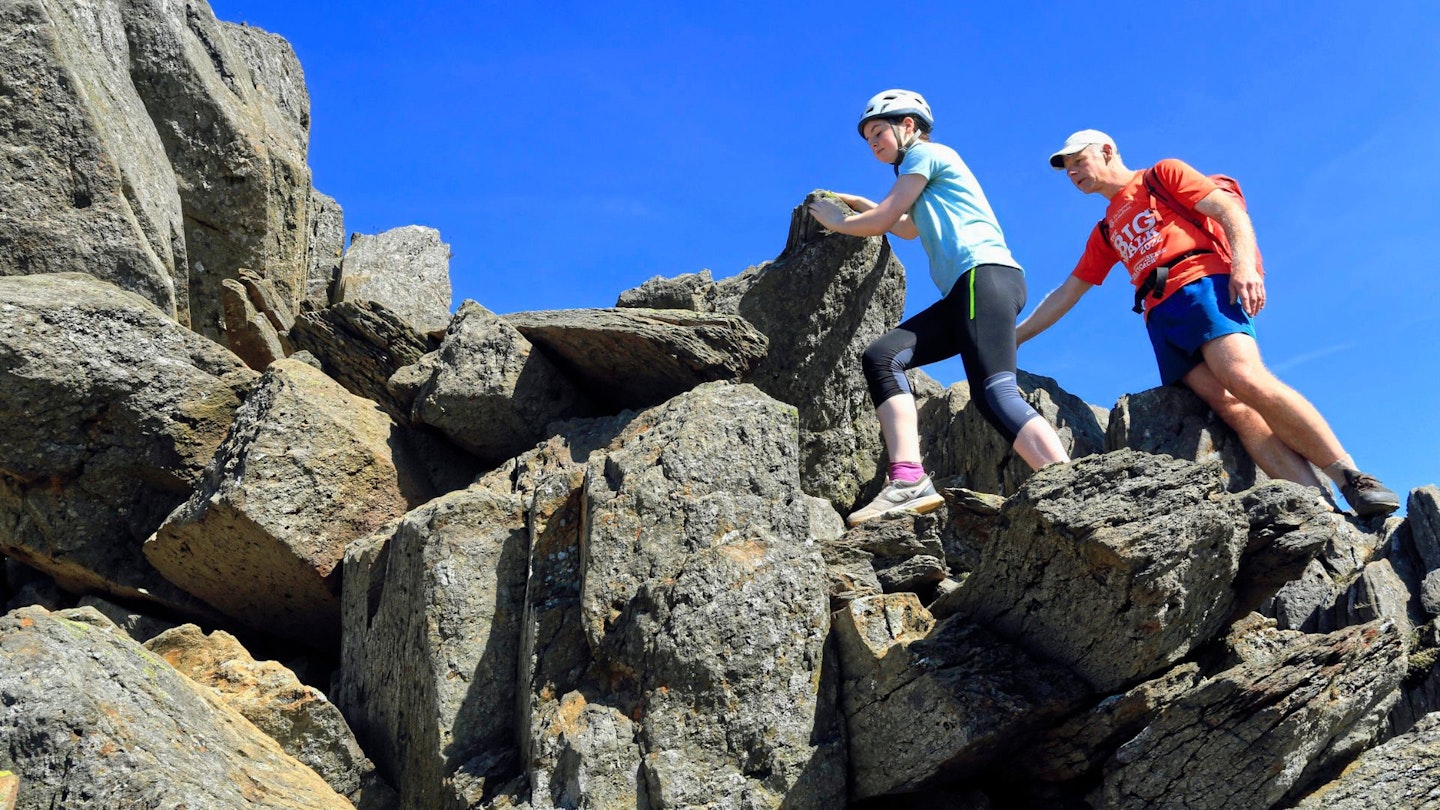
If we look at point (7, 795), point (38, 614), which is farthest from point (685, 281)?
point (7, 795)

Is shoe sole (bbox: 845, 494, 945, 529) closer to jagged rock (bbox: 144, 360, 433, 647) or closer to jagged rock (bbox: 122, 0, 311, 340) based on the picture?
jagged rock (bbox: 144, 360, 433, 647)

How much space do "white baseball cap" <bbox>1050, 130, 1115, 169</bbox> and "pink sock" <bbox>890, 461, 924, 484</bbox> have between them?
137 inches

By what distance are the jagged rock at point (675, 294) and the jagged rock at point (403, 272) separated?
4899 millimetres

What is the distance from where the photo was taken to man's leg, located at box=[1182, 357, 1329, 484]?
11.5 meters

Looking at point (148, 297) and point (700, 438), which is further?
point (148, 297)

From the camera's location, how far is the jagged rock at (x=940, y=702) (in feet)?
29.2

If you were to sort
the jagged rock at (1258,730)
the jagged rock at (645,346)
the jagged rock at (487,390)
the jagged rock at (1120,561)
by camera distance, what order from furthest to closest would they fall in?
the jagged rock at (487,390) → the jagged rock at (645,346) → the jagged rock at (1120,561) → the jagged rock at (1258,730)

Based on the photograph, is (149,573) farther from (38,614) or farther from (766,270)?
(766,270)

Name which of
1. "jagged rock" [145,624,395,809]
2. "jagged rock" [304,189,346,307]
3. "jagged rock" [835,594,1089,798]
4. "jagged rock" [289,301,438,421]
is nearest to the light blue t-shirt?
"jagged rock" [835,594,1089,798]

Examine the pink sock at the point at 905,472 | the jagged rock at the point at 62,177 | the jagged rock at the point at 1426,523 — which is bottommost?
the jagged rock at the point at 1426,523

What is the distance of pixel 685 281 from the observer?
15422mm

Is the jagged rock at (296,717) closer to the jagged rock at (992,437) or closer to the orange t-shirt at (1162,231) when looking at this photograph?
the jagged rock at (992,437)

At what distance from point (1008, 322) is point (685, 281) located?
16.7ft

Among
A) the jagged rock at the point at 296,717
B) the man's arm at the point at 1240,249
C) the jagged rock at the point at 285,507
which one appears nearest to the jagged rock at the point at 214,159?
the jagged rock at the point at 285,507
